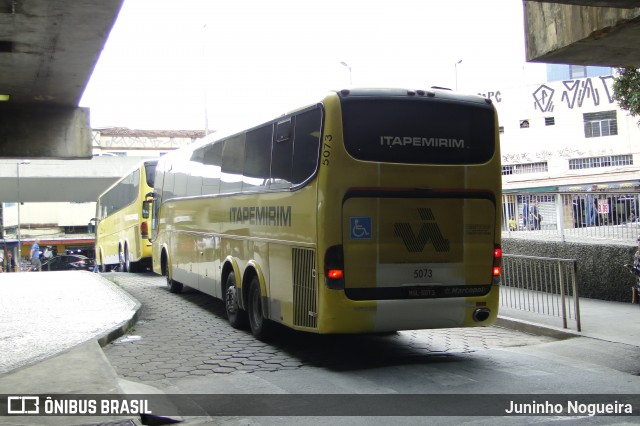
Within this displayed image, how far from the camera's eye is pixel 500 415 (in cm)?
558

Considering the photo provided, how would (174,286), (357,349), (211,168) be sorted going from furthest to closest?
(174,286), (211,168), (357,349)

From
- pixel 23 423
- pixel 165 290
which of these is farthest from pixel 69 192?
pixel 23 423

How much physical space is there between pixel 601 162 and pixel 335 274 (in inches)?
1550

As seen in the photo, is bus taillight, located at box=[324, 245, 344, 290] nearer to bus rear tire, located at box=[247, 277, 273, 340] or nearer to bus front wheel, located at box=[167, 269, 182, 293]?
bus rear tire, located at box=[247, 277, 273, 340]

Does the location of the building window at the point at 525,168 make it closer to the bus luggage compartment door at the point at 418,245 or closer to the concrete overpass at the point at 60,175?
the concrete overpass at the point at 60,175

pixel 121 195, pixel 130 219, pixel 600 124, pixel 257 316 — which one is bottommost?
pixel 257 316

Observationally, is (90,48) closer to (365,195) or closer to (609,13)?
(365,195)

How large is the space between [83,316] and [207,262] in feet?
8.00

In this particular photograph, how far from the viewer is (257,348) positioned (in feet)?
29.5

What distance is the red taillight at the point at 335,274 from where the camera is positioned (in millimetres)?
7383

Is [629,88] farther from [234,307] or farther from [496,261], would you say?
[234,307]

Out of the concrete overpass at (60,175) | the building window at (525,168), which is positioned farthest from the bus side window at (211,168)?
the building window at (525,168)

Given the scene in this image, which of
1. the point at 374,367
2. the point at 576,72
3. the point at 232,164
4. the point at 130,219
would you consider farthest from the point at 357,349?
the point at 576,72

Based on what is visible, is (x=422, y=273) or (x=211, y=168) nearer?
(x=422, y=273)
